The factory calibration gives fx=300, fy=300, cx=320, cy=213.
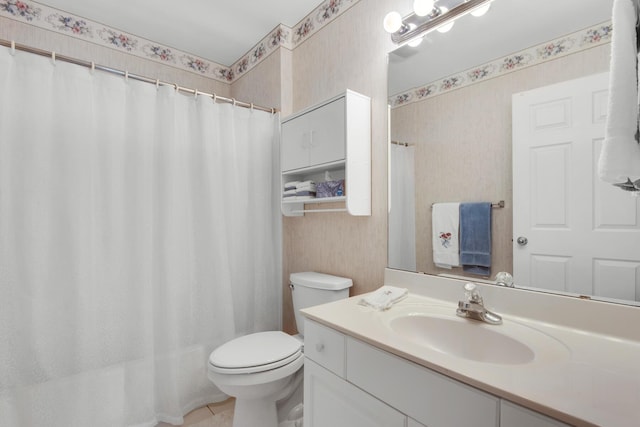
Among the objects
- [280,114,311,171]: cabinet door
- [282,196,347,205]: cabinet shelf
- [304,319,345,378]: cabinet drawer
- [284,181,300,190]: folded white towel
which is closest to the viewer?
[304,319,345,378]: cabinet drawer

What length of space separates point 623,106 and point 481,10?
81 centimetres

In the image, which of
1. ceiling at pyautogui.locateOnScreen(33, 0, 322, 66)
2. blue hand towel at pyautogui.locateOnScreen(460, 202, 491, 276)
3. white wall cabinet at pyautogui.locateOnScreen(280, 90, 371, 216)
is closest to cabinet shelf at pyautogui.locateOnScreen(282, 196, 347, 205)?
white wall cabinet at pyautogui.locateOnScreen(280, 90, 371, 216)

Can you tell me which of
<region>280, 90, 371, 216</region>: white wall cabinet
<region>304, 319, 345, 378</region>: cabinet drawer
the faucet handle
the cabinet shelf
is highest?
<region>280, 90, 371, 216</region>: white wall cabinet

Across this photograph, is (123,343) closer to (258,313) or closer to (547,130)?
(258,313)

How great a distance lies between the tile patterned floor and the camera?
1.66 m

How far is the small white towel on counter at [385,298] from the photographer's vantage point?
3.96 feet

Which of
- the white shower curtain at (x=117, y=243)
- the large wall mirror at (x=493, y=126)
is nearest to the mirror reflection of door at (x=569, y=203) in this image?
the large wall mirror at (x=493, y=126)

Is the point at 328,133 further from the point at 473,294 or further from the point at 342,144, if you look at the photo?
the point at 473,294

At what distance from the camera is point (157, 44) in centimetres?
238

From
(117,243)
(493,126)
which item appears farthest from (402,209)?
(117,243)

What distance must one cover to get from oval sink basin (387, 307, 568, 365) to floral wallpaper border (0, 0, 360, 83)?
1.70 metres

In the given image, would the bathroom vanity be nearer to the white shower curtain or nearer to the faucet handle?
the faucet handle

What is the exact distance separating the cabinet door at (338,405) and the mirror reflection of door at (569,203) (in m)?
0.69

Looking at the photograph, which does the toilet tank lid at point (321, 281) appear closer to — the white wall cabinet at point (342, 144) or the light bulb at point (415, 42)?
the white wall cabinet at point (342, 144)
